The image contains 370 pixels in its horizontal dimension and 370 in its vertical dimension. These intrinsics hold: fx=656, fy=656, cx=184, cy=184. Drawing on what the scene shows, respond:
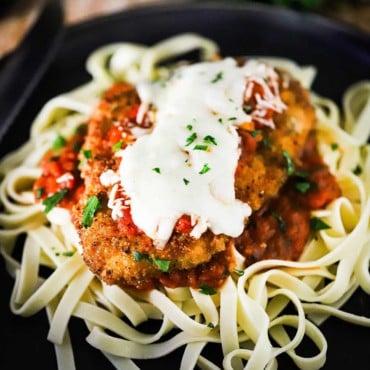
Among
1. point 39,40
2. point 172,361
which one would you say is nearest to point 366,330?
point 172,361

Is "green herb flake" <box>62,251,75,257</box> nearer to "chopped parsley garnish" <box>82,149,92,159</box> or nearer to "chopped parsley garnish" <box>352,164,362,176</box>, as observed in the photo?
"chopped parsley garnish" <box>82,149,92,159</box>

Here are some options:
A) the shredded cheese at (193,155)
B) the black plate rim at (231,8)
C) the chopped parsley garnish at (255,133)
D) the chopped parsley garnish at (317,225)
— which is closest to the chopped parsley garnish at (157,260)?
the shredded cheese at (193,155)

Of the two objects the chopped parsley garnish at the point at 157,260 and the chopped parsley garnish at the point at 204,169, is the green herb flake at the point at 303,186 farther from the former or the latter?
the chopped parsley garnish at the point at 157,260

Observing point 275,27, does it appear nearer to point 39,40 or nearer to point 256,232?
point 39,40

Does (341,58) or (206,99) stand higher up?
(206,99)

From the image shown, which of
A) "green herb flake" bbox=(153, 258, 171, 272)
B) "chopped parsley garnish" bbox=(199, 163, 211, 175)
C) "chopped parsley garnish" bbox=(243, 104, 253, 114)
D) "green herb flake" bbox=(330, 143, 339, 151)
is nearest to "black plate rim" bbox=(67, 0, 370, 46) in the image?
"green herb flake" bbox=(330, 143, 339, 151)

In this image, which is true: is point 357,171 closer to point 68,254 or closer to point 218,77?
point 218,77

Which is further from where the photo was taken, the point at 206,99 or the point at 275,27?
the point at 275,27
